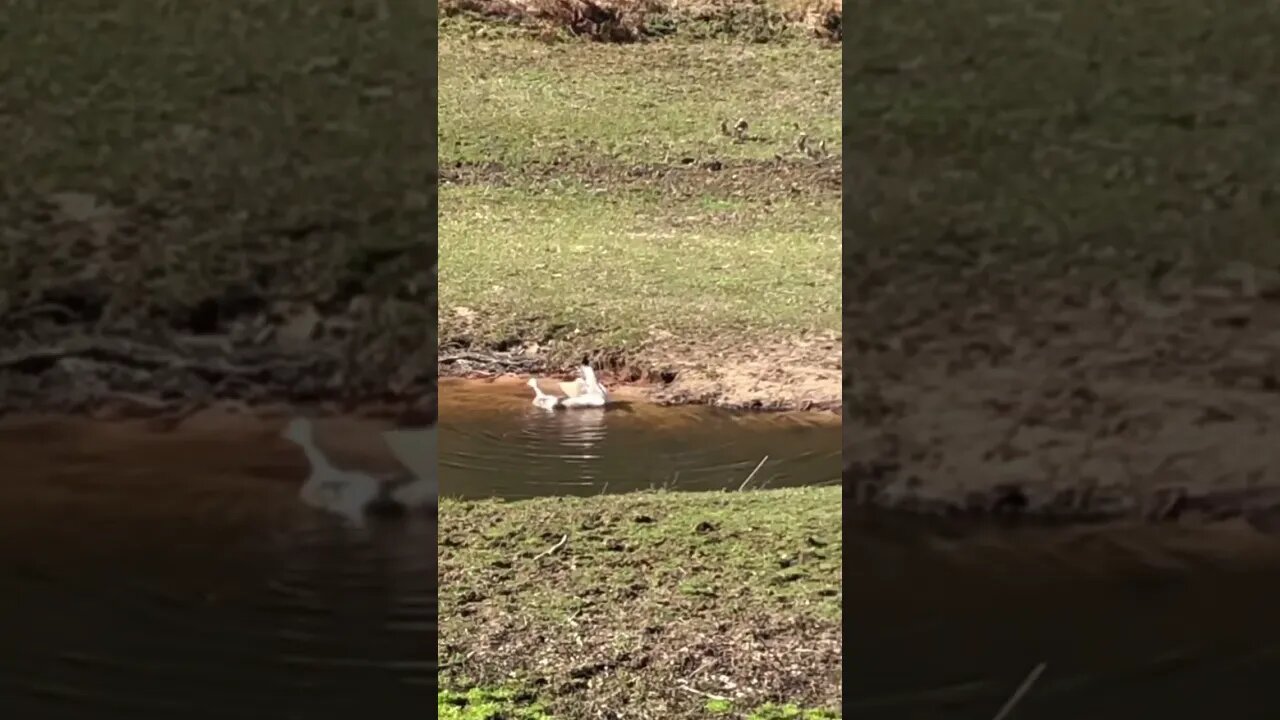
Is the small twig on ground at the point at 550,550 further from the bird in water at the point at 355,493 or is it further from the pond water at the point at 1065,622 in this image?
the pond water at the point at 1065,622

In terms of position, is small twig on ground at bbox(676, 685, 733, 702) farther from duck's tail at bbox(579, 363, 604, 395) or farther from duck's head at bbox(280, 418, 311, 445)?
duck's tail at bbox(579, 363, 604, 395)

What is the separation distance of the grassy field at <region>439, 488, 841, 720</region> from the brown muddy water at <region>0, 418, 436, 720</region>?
0.12m

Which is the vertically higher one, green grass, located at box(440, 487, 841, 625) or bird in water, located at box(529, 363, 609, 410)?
bird in water, located at box(529, 363, 609, 410)

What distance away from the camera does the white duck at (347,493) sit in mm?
2770

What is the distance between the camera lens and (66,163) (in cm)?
360

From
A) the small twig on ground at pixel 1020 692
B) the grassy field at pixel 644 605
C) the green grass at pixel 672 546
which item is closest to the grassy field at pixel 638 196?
the green grass at pixel 672 546

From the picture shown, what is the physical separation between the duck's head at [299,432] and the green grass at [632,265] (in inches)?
55.7

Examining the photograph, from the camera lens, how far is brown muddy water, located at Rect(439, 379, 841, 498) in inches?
129

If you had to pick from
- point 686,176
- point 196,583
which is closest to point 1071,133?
point 196,583

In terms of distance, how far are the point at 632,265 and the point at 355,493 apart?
2427 millimetres

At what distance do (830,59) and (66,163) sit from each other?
15.9 ft

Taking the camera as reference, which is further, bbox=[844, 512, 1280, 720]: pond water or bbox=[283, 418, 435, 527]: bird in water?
bbox=[283, 418, 435, 527]: bird in water

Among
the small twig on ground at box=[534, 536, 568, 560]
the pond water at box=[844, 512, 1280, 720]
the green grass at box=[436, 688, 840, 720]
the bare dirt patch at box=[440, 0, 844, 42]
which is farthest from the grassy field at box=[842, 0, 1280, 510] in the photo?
the bare dirt patch at box=[440, 0, 844, 42]

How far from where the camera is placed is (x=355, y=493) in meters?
2.80
